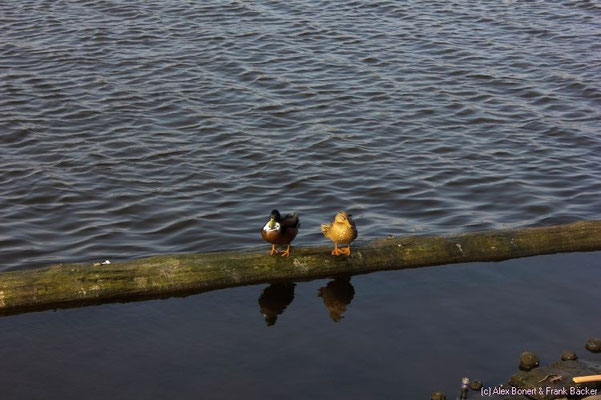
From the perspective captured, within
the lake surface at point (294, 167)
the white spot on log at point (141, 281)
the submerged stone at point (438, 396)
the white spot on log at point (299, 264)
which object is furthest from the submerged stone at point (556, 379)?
the white spot on log at point (141, 281)

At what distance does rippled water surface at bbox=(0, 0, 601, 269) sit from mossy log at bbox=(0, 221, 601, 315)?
216cm

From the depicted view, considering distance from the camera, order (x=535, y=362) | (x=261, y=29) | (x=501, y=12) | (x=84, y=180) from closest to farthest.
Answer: (x=535, y=362), (x=84, y=180), (x=261, y=29), (x=501, y=12)

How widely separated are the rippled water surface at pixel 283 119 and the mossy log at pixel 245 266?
2.16 metres

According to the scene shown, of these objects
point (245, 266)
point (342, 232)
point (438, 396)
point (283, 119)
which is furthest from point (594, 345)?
point (283, 119)

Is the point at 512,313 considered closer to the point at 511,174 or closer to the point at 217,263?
the point at 217,263

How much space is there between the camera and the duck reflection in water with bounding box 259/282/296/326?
9.30 metres

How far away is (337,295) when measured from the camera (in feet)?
31.6

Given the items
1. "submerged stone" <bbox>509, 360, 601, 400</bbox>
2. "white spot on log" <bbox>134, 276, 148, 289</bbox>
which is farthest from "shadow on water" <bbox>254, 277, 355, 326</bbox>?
"submerged stone" <bbox>509, 360, 601, 400</bbox>

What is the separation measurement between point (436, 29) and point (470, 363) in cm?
1361

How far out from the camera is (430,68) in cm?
1845

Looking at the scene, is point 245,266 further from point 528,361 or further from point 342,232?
point 528,361

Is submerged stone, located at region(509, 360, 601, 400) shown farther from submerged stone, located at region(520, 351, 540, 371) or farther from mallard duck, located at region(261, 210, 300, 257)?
mallard duck, located at region(261, 210, 300, 257)

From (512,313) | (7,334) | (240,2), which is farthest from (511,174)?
(240,2)

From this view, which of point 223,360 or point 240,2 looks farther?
point 240,2
